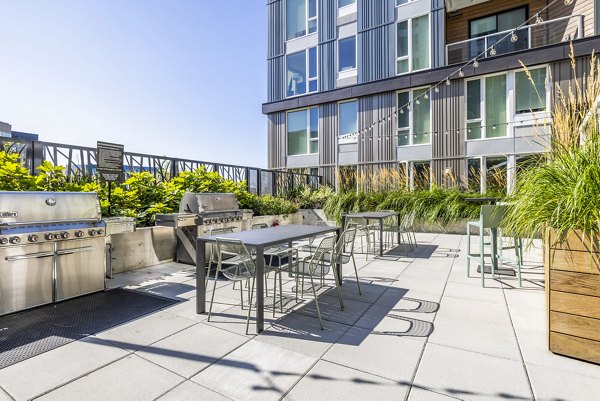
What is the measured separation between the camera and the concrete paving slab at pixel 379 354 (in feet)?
6.55

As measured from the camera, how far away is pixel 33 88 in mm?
6570

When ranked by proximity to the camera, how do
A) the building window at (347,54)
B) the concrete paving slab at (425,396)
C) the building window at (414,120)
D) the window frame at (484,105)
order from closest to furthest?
the concrete paving slab at (425,396)
the window frame at (484,105)
the building window at (414,120)
the building window at (347,54)

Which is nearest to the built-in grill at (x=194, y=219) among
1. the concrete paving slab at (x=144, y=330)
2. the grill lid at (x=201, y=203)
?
the grill lid at (x=201, y=203)

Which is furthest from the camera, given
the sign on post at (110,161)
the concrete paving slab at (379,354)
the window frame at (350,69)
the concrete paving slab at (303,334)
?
the window frame at (350,69)

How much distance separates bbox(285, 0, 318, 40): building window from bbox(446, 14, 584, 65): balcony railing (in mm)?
5980

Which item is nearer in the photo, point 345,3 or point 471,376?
point 471,376

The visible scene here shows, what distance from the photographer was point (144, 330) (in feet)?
8.66

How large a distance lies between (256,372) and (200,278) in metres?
1.36

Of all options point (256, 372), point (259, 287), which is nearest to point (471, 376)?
point (256, 372)

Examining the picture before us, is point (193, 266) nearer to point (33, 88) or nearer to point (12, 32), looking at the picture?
point (12, 32)

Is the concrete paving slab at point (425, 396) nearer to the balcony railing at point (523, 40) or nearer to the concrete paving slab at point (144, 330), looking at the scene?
the concrete paving slab at point (144, 330)

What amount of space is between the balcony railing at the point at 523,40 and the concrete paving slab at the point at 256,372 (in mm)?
10505

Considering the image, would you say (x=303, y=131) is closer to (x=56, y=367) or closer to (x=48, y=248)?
(x=48, y=248)

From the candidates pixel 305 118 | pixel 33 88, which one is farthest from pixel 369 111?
pixel 33 88
